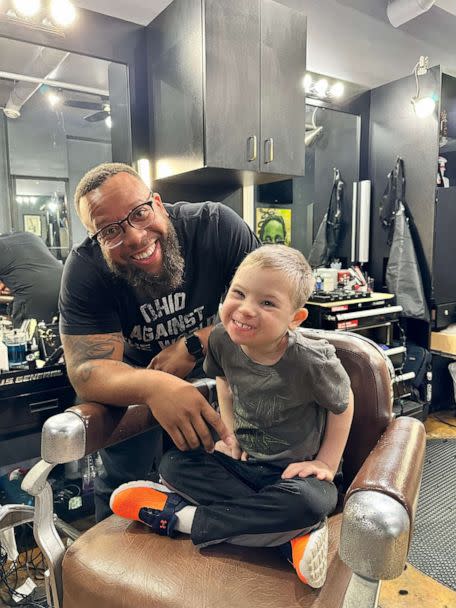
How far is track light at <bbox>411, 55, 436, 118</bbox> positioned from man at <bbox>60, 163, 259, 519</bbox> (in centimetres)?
221

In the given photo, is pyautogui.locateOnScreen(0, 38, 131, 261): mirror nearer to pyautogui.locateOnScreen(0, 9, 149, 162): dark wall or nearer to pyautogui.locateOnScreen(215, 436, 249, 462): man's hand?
pyautogui.locateOnScreen(0, 9, 149, 162): dark wall

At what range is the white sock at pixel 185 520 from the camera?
1026 millimetres

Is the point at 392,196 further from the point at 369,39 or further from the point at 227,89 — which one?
the point at 227,89

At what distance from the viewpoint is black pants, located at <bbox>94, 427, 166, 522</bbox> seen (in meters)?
1.58

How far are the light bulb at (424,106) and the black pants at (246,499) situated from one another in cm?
281

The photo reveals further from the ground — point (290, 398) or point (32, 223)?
point (32, 223)

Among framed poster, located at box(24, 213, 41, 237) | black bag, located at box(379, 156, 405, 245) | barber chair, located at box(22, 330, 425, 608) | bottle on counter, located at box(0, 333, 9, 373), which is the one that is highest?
black bag, located at box(379, 156, 405, 245)

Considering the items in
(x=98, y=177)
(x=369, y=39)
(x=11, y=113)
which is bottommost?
(x=98, y=177)

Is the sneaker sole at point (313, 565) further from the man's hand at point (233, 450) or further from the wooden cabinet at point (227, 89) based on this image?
the wooden cabinet at point (227, 89)

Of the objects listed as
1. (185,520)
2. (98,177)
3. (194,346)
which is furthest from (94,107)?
(185,520)

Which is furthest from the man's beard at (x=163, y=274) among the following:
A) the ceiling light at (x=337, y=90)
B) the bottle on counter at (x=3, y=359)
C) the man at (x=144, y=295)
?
the ceiling light at (x=337, y=90)

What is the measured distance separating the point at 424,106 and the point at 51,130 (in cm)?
238

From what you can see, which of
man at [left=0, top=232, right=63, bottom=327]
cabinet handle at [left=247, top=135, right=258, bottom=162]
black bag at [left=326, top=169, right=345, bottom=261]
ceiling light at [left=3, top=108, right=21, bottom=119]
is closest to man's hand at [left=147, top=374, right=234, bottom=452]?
man at [left=0, top=232, right=63, bottom=327]

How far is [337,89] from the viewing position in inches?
124
